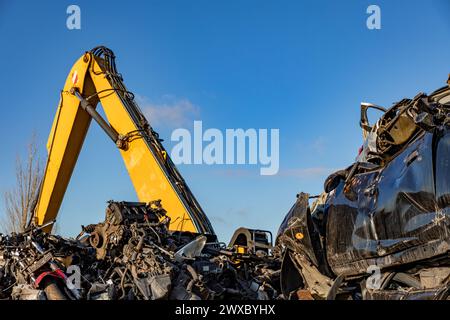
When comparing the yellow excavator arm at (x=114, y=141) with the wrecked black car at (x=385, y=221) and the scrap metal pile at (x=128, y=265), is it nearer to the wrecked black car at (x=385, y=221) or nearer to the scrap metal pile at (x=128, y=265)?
the scrap metal pile at (x=128, y=265)

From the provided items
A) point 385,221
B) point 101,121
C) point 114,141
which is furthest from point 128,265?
A: point 101,121

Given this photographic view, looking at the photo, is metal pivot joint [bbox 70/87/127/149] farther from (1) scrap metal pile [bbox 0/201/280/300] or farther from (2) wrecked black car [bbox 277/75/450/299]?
(2) wrecked black car [bbox 277/75/450/299]

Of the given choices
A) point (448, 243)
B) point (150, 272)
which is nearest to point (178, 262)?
point (150, 272)

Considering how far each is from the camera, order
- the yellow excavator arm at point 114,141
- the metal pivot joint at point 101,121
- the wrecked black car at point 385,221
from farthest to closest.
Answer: the metal pivot joint at point 101,121 → the yellow excavator arm at point 114,141 → the wrecked black car at point 385,221

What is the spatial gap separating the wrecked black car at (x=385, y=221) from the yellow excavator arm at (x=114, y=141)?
2.55 metres

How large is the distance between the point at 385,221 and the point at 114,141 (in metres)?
5.64

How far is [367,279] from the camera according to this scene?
4.96 m

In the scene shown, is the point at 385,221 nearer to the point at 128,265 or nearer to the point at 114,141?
the point at 128,265

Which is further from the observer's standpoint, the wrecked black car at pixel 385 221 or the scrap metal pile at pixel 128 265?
the scrap metal pile at pixel 128 265

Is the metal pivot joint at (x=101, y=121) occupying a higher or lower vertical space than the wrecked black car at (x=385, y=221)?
higher

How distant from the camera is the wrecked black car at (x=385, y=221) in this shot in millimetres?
4294

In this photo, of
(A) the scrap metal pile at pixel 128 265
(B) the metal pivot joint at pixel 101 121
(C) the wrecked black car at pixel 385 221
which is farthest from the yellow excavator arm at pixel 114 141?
(C) the wrecked black car at pixel 385 221

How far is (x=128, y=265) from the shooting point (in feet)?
18.3
